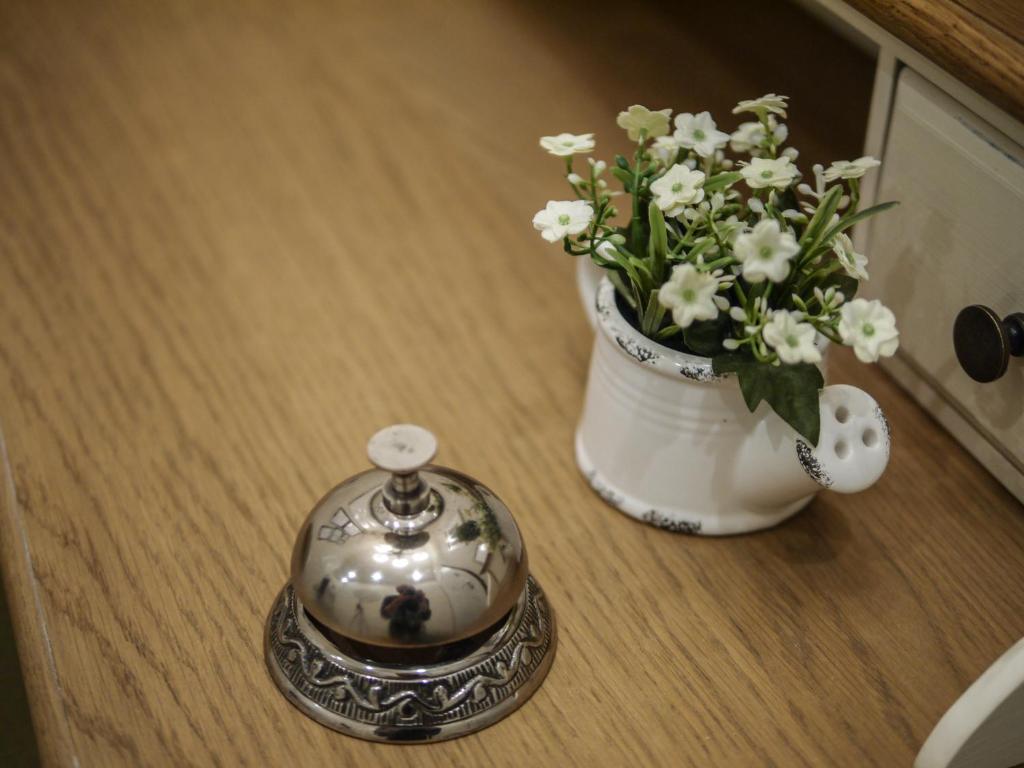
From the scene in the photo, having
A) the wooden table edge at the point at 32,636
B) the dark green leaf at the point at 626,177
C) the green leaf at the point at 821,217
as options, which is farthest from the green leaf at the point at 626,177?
the wooden table edge at the point at 32,636

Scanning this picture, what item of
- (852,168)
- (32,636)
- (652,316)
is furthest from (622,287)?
(32,636)

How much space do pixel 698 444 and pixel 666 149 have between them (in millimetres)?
166

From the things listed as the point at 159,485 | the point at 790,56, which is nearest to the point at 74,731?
the point at 159,485

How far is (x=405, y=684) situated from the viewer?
57 centimetres

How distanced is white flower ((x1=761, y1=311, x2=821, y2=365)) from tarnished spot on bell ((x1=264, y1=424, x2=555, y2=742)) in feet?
0.53

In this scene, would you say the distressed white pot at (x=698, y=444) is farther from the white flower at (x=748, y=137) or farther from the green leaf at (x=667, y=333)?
the white flower at (x=748, y=137)

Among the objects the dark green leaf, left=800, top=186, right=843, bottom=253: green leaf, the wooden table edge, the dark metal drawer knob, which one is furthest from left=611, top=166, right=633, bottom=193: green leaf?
the wooden table edge

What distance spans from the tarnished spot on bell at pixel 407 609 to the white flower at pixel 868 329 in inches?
7.5

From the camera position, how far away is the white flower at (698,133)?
0.63 metres

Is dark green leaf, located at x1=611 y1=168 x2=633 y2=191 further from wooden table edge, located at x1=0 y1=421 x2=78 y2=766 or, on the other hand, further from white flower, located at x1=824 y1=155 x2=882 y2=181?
wooden table edge, located at x1=0 y1=421 x2=78 y2=766

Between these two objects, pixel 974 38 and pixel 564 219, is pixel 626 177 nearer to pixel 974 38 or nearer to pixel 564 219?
pixel 564 219

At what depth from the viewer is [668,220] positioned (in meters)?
0.66

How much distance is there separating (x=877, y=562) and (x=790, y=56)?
637 mm

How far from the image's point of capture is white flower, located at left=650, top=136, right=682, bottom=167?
634mm
